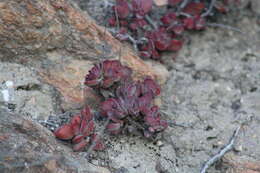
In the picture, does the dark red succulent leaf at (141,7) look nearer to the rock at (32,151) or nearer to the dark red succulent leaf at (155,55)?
the dark red succulent leaf at (155,55)

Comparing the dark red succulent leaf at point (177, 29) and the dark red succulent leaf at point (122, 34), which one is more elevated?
the dark red succulent leaf at point (177, 29)

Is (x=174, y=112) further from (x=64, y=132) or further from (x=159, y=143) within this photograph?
(x=64, y=132)

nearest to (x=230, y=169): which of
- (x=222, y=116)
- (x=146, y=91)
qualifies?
(x=222, y=116)

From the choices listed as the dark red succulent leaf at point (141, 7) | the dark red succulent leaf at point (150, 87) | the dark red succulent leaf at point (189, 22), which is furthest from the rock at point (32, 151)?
the dark red succulent leaf at point (189, 22)

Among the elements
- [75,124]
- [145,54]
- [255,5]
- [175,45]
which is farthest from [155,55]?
[255,5]

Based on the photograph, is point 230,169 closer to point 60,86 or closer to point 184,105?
point 184,105

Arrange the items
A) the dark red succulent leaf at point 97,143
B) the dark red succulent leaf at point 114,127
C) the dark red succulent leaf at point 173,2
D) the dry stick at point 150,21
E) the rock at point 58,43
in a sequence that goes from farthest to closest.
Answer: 1. the dark red succulent leaf at point 173,2
2. the dry stick at point 150,21
3. the rock at point 58,43
4. the dark red succulent leaf at point 114,127
5. the dark red succulent leaf at point 97,143

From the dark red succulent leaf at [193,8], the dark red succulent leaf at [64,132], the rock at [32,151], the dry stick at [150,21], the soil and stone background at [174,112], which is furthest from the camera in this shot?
the dark red succulent leaf at [193,8]

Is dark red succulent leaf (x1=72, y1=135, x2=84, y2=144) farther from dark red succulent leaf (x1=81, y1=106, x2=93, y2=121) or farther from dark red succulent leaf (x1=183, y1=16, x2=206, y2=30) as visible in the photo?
dark red succulent leaf (x1=183, y1=16, x2=206, y2=30)
